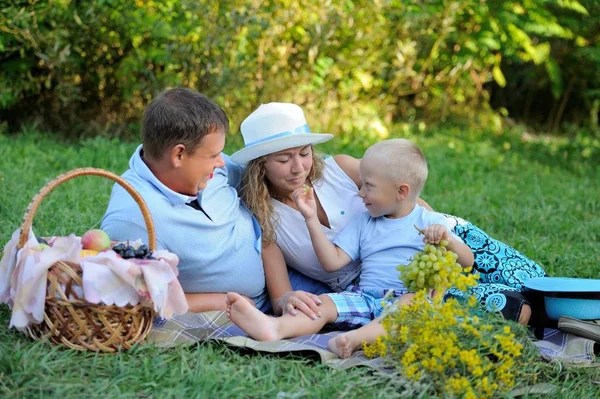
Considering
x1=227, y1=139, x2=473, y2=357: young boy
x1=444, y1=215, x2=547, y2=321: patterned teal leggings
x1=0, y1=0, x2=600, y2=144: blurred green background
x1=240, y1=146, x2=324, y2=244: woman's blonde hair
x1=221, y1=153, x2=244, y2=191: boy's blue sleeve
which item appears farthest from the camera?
x1=0, y1=0, x2=600, y2=144: blurred green background

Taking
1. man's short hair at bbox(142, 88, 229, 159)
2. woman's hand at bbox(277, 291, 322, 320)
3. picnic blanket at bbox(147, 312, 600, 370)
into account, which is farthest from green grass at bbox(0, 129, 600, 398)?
man's short hair at bbox(142, 88, 229, 159)

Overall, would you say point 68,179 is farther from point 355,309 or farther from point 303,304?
point 355,309

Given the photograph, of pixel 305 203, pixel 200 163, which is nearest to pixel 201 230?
pixel 200 163

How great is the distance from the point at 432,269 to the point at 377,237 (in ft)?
1.85

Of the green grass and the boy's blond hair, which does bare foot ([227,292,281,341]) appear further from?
the boy's blond hair

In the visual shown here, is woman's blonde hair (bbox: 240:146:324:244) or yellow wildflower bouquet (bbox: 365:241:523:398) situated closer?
yellow wildflower bouquet (bbox: 365:241:523:398)

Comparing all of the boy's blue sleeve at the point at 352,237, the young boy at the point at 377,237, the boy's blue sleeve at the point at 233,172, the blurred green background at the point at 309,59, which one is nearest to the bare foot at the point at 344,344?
the young boy at the point at 377,237

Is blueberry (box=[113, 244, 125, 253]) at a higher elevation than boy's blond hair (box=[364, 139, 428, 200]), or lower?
lower

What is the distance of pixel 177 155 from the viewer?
357cm

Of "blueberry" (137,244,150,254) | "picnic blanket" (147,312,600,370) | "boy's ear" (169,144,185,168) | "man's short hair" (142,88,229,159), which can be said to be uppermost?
"man's short hair" (142,88,229,159)

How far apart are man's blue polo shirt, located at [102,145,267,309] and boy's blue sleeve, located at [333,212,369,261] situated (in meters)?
0.41

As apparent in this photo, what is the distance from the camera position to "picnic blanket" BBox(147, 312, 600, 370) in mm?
3295

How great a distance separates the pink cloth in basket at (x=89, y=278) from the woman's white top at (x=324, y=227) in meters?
0.98

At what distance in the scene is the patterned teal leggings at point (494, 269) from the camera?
3.78 m
